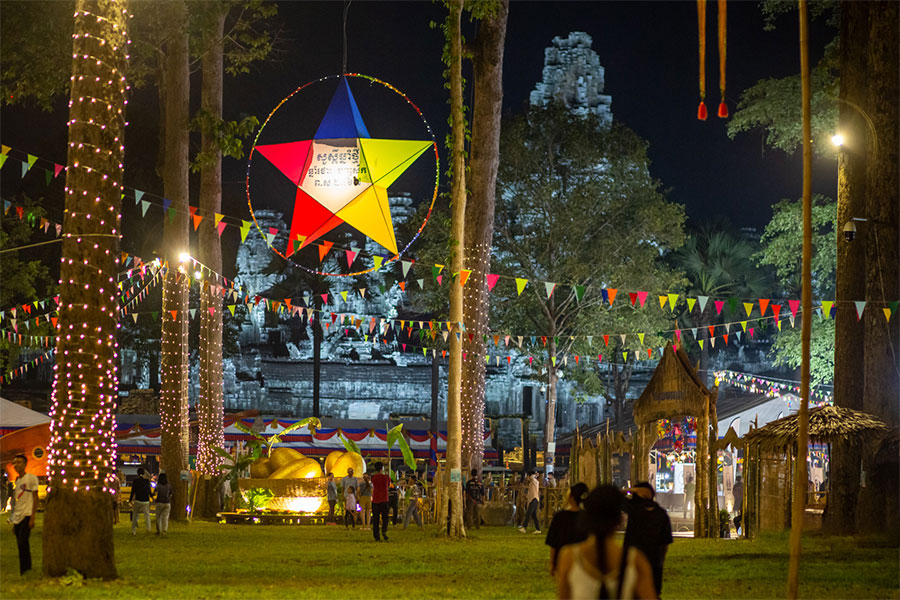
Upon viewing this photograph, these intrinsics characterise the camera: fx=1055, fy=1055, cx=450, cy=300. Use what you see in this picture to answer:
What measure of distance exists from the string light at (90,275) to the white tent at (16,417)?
17205mm

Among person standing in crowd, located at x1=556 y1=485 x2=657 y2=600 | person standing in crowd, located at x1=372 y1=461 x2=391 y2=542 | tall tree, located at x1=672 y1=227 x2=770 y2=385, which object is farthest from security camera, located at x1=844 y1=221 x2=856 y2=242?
tall tree, located at x1=672 y1=227 x2=770 y2=385

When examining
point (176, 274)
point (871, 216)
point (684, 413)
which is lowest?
point (684, 413)

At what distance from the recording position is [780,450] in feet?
64.8

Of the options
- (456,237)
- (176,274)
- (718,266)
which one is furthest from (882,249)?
(718,266)

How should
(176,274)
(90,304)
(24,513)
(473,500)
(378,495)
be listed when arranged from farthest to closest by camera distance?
1. (176,274)
2. (473,500)
3. (378,495)
4. (24,513)
5. (90,304)

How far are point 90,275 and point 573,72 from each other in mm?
90216

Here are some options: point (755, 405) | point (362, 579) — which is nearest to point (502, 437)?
point (755, 405)

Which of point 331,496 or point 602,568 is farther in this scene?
point 331,496

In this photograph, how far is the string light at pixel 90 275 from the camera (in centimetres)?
1158

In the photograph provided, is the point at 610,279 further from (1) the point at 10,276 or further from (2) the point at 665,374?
(1) the point at 10,276

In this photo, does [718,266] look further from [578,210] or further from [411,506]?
[411,506]

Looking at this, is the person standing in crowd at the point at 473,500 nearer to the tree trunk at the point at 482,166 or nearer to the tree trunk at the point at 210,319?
the tree trunk at the point at 482,166

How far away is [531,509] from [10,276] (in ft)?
56.3

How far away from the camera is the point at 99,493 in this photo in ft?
37.6
